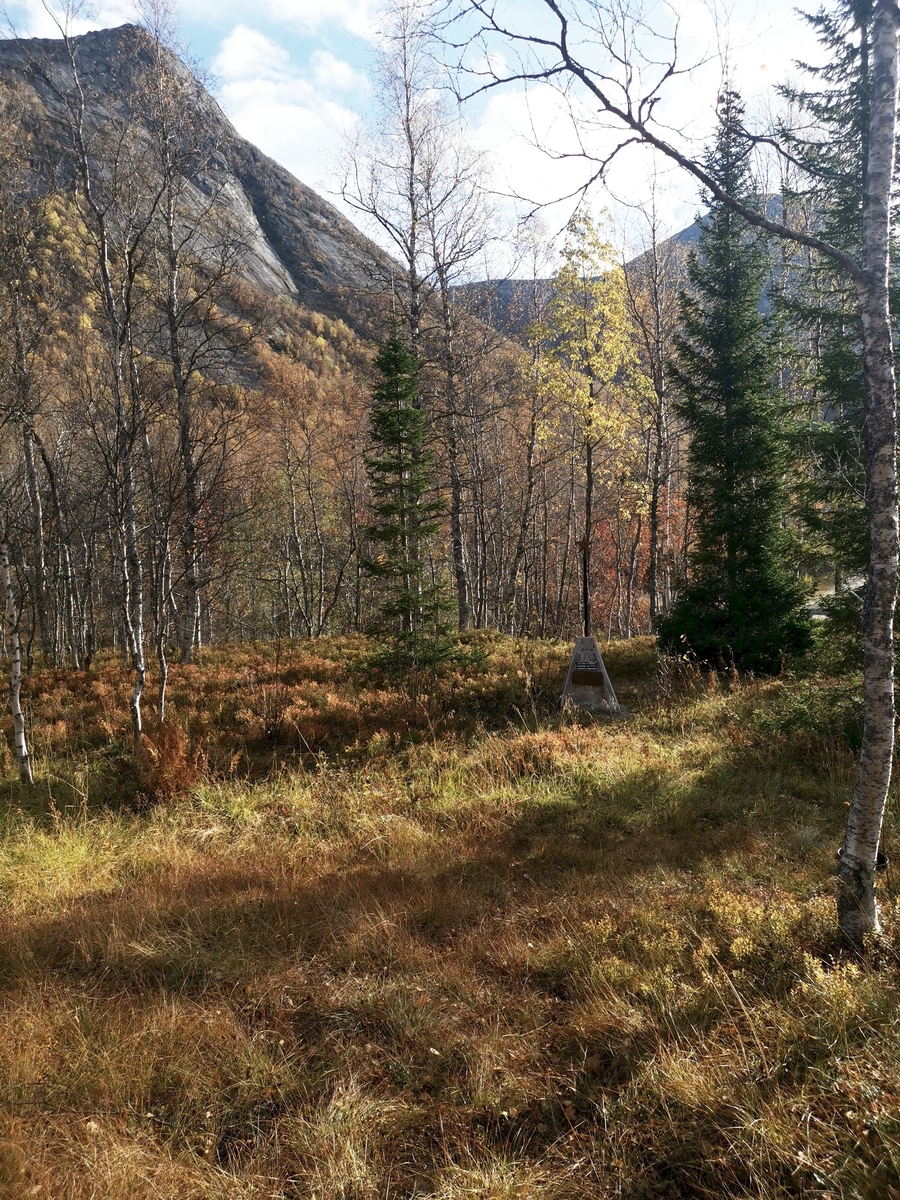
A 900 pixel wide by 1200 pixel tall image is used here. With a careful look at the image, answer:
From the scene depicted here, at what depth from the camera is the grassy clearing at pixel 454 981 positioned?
2262 mm

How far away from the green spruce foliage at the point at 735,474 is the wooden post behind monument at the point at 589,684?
6.53ft

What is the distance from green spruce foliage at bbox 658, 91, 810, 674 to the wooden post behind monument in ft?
6.53

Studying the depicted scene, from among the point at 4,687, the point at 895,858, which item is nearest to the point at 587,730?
the point at 895,858

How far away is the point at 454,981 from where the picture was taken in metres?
3.37

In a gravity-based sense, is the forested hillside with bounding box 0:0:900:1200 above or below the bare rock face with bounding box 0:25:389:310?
below

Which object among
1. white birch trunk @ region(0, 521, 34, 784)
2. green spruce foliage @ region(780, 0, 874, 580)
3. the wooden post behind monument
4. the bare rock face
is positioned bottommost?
the wooden post behind monument

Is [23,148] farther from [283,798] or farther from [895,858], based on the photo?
[895,858]

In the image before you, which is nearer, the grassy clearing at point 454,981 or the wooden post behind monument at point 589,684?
the grassy clearing at point 454,981

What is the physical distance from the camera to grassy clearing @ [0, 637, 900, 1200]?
89.0 inches

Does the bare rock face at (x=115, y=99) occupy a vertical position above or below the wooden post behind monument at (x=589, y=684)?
above

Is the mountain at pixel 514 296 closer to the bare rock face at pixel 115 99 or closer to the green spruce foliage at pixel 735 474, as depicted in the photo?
the bare rock face at pixel 115 99

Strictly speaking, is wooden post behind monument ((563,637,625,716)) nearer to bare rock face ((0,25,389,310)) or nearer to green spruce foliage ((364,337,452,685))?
green spruce foliage ((364,337,452,685))

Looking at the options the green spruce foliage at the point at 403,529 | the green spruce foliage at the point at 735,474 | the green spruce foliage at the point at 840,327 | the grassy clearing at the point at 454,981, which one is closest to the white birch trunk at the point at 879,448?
the grassy clearing at the point at 454,981

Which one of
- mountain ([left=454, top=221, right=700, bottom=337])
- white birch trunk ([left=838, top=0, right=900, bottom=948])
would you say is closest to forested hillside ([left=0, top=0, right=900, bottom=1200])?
white birch trunk ([left=838, top=0, right=900, bottom=948])
